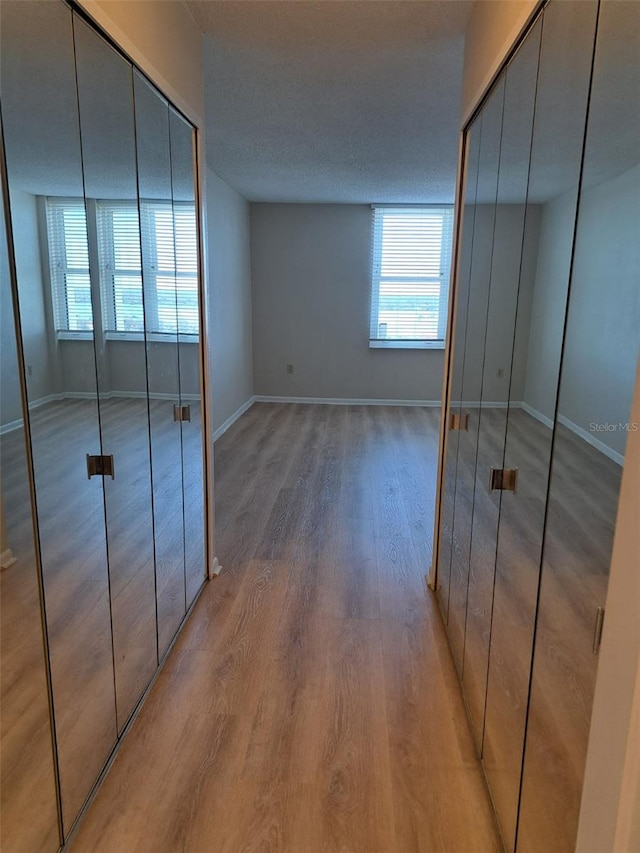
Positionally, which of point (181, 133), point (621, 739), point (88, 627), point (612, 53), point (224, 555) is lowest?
point (224, 555)

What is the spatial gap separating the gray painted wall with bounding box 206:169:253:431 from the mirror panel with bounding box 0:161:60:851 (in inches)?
141

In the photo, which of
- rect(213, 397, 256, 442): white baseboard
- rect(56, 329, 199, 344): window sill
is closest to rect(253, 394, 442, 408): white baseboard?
rect(213, 397, 256, 442): white baseboard

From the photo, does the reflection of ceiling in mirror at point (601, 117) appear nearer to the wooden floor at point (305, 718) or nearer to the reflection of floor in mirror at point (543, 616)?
the reflection of floor in mirror at point (543, 616)

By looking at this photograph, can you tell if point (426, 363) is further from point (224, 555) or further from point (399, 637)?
point (399, 637)

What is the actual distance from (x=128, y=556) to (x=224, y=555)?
1250 millimetres

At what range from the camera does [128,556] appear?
6.13 feet


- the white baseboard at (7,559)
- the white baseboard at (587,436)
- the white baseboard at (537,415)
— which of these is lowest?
the white baseboard at (7,559)

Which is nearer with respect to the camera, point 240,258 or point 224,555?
point 224,555

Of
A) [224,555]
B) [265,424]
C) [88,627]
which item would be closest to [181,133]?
[88,627]

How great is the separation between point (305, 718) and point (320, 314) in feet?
19.3

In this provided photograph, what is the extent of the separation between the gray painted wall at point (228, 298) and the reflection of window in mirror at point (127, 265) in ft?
7.93

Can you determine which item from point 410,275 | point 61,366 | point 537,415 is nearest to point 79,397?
point 61,366

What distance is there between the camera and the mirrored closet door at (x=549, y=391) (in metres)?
0.92

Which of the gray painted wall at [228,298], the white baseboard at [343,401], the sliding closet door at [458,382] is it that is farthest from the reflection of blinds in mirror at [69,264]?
the white baseboard at [343,401]
